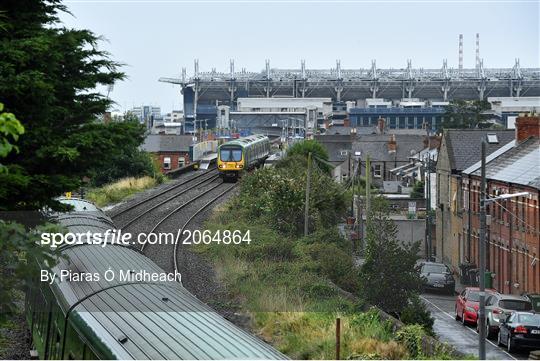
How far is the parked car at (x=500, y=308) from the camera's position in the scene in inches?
882

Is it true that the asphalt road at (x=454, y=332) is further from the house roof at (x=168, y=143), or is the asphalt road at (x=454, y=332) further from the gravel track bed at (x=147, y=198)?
the house roof at (x=168, y=143)

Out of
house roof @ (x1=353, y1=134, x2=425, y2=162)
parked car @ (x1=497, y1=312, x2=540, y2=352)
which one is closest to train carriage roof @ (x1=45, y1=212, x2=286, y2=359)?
parked car @ (x1=497, y1=312, x2=540, y2=352)

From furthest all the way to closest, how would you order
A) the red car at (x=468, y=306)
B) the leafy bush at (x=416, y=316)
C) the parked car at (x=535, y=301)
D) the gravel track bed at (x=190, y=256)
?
the red car at (x=468, y=306) < the parked car at (x=535, y=301) < the leafy bush at (x=416, y=316) < the gravel track bed at (x=190, y=256)

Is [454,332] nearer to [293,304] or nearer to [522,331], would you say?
[522,331]

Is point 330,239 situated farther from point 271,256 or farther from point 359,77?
point 359,77

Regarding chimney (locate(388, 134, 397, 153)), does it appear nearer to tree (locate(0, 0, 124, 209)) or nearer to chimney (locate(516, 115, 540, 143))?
chimney (locate(516, 115, 540, 143))

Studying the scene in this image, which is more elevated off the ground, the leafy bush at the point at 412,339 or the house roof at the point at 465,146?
the house roof at the point at 465,146

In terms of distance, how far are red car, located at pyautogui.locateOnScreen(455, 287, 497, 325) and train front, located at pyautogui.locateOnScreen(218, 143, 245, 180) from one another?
67.1ft

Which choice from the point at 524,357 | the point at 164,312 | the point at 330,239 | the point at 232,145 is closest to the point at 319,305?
the point at 524,357

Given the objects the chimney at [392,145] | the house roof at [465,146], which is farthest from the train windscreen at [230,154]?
the chimney at [392,145]

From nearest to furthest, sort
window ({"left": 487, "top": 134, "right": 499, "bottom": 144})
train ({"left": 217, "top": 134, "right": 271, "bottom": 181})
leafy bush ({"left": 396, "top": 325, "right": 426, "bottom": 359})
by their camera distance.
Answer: leafy bush ({"left": 396, "top": 325, "right": 426, "bottom": 359})
window ({"left": 487, "top": 134, "right": 499, "bottom": 144})
train ({"left": 217, "top": 134, "right": 271, "bottom": 181})

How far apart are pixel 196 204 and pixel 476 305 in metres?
9.93

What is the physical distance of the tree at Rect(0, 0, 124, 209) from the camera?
14984 mm

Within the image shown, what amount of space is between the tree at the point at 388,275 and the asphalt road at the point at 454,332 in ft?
3.56
